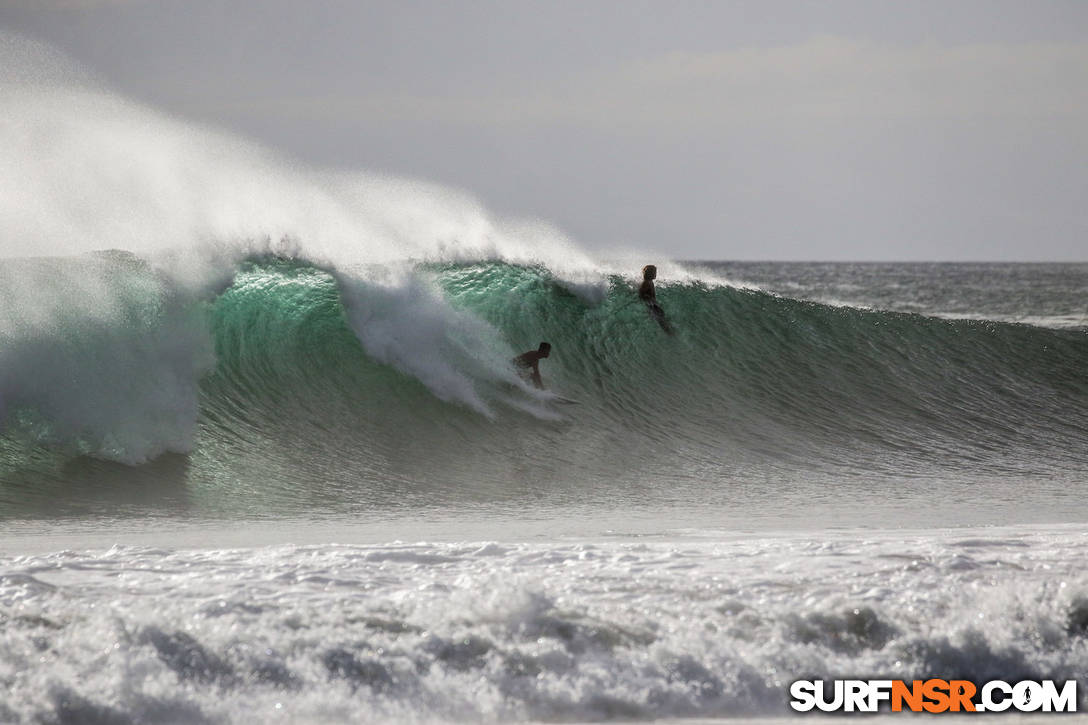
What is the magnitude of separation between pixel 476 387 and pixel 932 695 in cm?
644

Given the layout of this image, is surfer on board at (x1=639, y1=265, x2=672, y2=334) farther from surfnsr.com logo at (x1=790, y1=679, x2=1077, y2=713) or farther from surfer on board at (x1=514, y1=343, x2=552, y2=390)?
surfnsr.com logo at (x1=790, y1=679, x2=1077, y2=713)

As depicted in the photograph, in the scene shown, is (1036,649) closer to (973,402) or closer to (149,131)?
(973,402)

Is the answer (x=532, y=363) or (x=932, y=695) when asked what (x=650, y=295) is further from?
(x=932, y=695)

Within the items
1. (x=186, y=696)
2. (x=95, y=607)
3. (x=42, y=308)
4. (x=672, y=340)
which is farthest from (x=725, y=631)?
(x=672, y=340)

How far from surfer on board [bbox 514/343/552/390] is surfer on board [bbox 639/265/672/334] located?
2253 mm

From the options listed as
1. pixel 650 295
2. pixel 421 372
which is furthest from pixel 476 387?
pixel 650 295

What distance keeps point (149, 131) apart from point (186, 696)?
10.7m

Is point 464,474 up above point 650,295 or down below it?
below

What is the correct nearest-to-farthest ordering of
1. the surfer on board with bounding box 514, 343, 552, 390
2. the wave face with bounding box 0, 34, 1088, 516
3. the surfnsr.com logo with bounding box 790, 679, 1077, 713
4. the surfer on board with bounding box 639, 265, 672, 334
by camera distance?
the surfnsr.com logo with bounding box 790, 679, 1077, 713 → the wave face with bounding box 0, 34, 1088, 516 → the surfer on board with bounding box 514, 343, 552, 390 → the surfer on board with bounding box 639, 265, 672, 334

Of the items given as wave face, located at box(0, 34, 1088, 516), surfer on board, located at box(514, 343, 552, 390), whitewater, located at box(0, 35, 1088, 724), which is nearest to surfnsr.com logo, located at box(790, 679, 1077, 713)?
whitewater, located at box(0, 35, 1088, 724)

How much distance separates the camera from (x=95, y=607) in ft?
14.1

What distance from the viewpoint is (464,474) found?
324 inches

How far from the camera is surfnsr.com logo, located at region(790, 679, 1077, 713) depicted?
3848mm

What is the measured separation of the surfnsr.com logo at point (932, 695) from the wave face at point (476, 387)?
154 inches
